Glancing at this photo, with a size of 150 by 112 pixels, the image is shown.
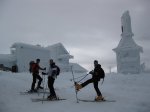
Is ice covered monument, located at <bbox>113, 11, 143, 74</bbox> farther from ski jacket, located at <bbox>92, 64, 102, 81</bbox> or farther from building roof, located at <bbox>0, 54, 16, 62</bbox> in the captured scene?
ski jacket, located at <bbox>92, 64, 102, 81</bbox>

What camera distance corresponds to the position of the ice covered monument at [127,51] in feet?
163

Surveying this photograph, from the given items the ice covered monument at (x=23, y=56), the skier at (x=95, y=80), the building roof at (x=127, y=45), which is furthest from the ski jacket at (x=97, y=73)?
the building roof at (x=127, y=45)

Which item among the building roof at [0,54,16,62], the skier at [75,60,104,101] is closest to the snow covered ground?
the skier at [75,60,104,101]

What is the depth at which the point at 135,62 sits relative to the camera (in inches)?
1957

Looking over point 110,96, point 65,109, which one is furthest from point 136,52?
point 65,109

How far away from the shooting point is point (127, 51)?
168ft

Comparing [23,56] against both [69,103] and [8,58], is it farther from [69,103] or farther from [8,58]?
[69,103]

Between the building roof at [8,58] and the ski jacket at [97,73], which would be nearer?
the ski jacket at [97,73]

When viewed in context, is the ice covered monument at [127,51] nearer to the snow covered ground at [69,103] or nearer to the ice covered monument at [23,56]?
the ice covered monument at [23,56]

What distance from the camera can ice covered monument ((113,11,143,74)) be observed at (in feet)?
163

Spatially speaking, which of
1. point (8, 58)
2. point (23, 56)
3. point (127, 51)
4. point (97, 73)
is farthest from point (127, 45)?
point (97, 73)

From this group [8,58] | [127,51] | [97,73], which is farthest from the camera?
[127,51]

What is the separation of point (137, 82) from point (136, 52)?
97.8ft

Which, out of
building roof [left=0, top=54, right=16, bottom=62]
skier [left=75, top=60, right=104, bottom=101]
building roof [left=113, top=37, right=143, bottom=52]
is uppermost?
building roof [left=113, top=37, right=143, bottom=52]
